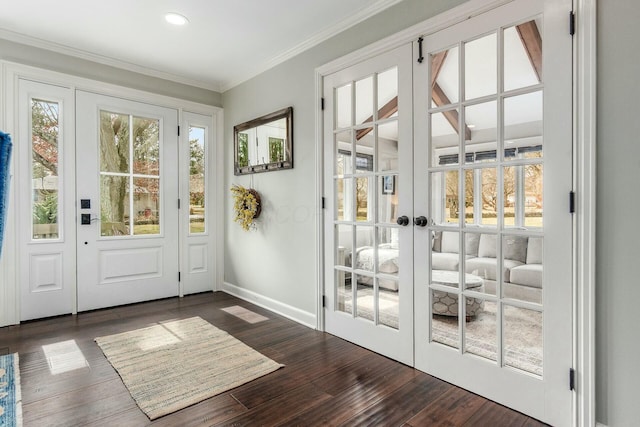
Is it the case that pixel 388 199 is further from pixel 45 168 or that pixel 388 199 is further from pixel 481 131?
pixel 45 168

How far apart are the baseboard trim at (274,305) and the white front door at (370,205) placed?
0.81ft

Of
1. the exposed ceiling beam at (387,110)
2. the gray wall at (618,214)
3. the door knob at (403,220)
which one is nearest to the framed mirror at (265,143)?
the exposed ceiling beam at (387,110)

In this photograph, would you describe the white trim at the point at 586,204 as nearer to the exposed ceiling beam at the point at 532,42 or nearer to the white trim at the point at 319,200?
the exposed ceiling beam at the point at 532,42

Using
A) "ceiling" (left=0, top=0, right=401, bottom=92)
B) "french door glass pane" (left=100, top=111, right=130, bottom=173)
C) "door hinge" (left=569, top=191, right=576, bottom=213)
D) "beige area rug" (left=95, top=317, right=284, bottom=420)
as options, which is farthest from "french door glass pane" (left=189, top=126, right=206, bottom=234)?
"door hinge" (left=569, top=191, right=576, bottom=213)

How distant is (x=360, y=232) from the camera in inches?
109

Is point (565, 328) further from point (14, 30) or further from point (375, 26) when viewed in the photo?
point (14, 30)

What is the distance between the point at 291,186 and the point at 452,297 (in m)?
1.82

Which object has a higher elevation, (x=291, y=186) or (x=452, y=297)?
(x=291, y=186)

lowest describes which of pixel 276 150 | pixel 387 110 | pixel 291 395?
pixel 291 395

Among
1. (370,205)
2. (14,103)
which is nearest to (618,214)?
(370,205)

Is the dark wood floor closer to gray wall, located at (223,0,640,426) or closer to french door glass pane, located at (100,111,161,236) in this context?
gray wall, located at (223,0,640,426)

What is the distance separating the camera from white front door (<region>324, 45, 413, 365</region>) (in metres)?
2.43

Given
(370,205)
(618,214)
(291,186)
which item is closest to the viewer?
(618,214)

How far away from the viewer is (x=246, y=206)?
3855 mm
